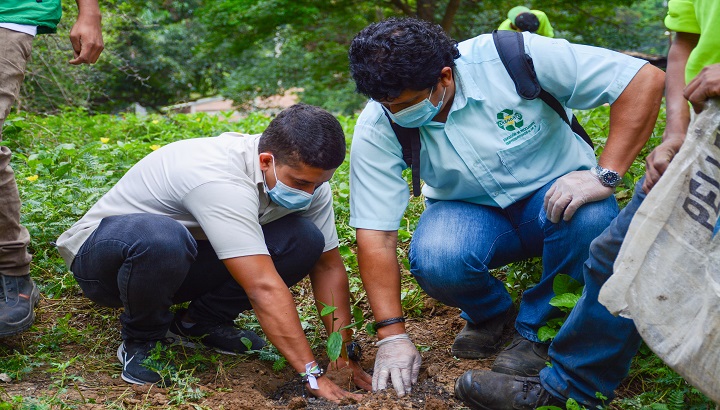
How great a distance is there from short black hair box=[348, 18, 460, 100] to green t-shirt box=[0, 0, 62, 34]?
115cm

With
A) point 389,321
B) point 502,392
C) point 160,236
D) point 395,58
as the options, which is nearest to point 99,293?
point 160,236

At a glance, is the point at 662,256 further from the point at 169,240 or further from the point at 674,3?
the point at 169,240

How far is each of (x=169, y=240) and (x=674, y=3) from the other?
169 centimetres

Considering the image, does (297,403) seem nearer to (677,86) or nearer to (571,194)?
(571,194)

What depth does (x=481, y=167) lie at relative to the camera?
2.66m

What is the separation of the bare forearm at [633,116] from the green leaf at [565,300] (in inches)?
18.6

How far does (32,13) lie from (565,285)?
6.75ft

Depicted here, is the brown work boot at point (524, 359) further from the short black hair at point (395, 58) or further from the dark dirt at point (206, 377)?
the short black hair at point (395, 58)

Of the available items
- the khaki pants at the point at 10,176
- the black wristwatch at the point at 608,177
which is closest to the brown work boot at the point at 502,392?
the black wristwatch at the point at 608,177

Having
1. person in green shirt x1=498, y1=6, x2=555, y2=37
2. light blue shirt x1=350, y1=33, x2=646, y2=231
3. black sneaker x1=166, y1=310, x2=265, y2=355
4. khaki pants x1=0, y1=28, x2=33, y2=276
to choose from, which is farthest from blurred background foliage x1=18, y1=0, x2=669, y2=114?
light blue shirt x1=350, y1=33, x2=646, y2=231

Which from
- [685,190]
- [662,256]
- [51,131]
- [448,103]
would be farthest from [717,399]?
[51,131]

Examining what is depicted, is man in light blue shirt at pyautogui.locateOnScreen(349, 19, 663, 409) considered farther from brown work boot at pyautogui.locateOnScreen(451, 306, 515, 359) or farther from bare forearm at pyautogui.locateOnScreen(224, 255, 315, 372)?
bare forearm at pyautogui.locateOnScreen(224, 255, 315, 372)

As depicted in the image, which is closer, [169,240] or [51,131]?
[169,240]

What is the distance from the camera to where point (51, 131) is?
Result: 18.0 feet
